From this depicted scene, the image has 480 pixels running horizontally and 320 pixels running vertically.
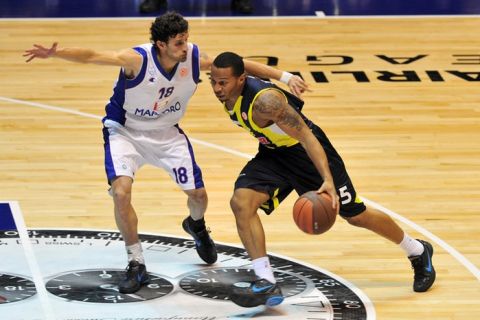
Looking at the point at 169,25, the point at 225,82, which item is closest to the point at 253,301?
the point at 225,82

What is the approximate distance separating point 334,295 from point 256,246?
713 millimetres

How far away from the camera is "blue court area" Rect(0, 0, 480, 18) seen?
17.5 metres

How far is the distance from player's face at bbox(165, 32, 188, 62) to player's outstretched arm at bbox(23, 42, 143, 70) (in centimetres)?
22

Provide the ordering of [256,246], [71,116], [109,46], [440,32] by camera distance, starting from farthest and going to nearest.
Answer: [440,32], [109,46], [71,116], [256,246]

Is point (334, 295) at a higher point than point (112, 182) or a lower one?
lower

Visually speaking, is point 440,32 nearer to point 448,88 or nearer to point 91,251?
point 448,88

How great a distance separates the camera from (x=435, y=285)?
27.4 feet

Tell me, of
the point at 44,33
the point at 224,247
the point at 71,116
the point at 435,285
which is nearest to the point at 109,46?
the point at 44,33

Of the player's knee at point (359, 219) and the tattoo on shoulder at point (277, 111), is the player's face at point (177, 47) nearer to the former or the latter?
the tattoo on shoulder at point (277, 111)

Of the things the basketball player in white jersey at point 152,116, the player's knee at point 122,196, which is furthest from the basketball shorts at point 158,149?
the player's knee at point 122,196

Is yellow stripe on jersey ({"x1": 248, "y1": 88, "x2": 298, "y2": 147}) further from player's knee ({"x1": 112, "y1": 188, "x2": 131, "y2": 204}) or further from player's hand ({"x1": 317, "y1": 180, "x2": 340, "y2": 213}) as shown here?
player's knee ({"x1": 112, "y1": 188, "x2": 131, "y2": 204})

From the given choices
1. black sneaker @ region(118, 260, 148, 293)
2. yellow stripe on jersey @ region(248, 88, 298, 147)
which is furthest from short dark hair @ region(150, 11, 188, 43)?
black sneaker @ region(118, 260, 148, 293)

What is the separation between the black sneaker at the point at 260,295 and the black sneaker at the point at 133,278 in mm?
765

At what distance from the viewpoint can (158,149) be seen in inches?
338
